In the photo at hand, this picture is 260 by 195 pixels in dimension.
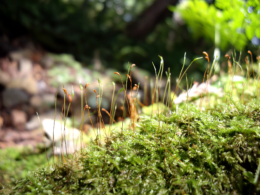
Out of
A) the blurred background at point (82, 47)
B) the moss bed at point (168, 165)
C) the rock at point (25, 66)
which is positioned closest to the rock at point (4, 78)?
the blurred background at point (82, 47)

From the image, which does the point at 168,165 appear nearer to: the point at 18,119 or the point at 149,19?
the point at 18,119

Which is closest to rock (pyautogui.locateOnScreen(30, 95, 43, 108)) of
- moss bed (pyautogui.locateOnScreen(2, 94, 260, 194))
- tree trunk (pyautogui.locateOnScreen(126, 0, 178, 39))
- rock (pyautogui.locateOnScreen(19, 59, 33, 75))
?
rock (pyautogui.locateOnScreen(19, 59, 33, 75))

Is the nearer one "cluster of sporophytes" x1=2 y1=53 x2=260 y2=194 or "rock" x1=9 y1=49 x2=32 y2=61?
"cluster of sporophytes" x1=2 y1=53 x2=260 y2=194

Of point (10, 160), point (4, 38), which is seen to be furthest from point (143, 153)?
point (4, 38)

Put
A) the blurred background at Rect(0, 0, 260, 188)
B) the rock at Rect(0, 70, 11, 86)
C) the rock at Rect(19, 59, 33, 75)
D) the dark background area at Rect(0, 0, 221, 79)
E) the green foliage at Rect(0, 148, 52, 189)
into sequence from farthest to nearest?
1. the dark background area at Rect(0, 0, 221, 79)
2. the rock at Rect(19, 59, 33, 75)
3. the rock at Rect(0, 70, 11, 86)
4. the blurred background at Rect(0, 0, 260, 188)
5. the green foliage at Rect(0, 148, 52, 189)

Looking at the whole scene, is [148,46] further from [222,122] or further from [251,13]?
[222,122]

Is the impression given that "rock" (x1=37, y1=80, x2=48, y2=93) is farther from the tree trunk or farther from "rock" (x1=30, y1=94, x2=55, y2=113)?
the tree trunk
